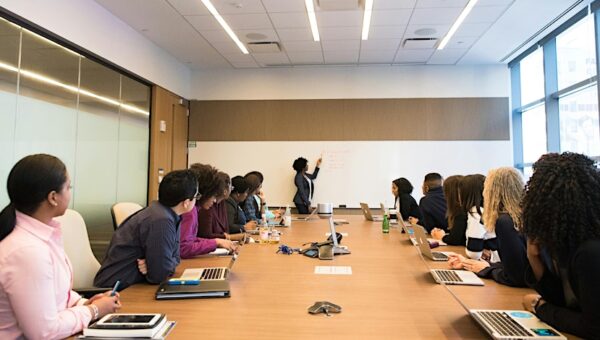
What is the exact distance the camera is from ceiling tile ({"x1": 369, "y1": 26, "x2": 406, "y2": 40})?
5.19 m

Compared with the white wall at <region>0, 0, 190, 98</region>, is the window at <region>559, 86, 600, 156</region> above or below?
below

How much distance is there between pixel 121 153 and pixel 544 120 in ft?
20.5

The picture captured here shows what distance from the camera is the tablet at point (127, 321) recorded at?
1.28 m

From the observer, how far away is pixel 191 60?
6688 millimetres

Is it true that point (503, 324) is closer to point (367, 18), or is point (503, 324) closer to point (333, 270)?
point (333, 270)

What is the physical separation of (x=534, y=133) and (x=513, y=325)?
6076 mm

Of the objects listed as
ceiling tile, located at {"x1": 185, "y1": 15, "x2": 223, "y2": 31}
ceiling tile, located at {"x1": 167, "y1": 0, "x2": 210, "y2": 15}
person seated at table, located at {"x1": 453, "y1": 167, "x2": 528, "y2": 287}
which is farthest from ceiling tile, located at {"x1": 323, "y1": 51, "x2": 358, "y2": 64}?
person seated at table, located at {"x1": 453, "y1": 167, "x2": 528, "y2": 287}

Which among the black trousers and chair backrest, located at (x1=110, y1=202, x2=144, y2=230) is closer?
chair backrest, located at (x1=110, y1=202, x2=144, y2=230)

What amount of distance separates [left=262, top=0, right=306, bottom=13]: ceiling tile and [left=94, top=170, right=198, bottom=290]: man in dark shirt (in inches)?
121

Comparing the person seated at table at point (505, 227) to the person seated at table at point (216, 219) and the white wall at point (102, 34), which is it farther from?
the white wall at point (102, 34)

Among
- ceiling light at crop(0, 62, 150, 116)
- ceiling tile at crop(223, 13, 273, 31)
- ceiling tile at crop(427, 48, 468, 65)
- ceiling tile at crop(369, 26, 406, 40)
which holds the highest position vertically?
ceiling tile at crop(427, 48, 468, 65)

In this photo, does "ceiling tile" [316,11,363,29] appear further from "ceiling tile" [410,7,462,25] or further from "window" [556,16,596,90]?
Answer: "window" [556,16,596,90]

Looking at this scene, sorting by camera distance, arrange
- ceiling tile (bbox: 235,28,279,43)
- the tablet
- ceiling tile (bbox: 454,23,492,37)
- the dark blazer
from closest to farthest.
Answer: the tablet → ceiling tile (bbox: 454,23,492,37) → ceiling tile (bbox: 235,28,279,43) → the dark blazer

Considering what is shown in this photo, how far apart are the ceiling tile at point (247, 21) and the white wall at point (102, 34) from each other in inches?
55.9
